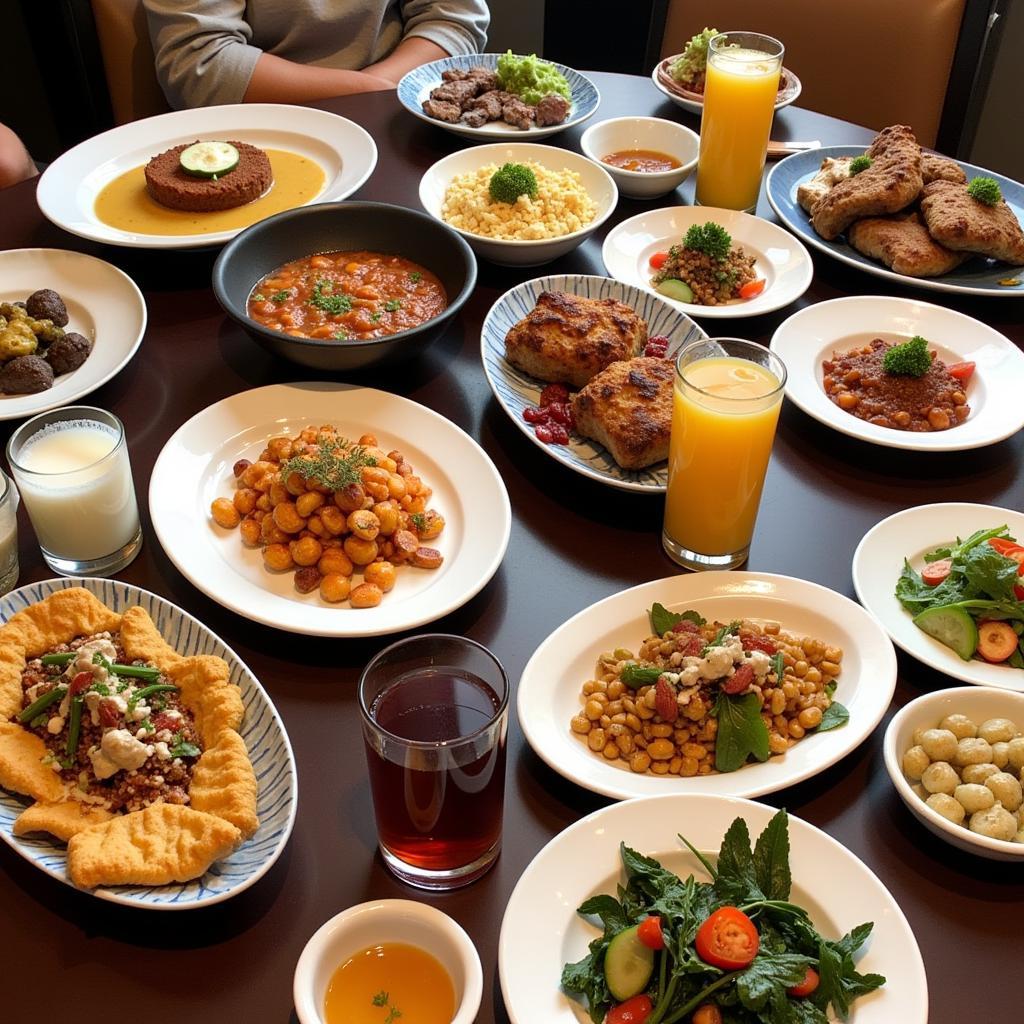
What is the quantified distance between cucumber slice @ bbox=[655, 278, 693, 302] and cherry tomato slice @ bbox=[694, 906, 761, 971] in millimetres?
1783

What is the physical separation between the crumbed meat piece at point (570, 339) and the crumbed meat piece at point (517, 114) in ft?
3.91

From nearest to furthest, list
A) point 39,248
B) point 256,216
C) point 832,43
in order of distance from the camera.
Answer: point 39,248 → point 256,216 → point 832,43

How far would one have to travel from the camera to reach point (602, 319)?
246 cm

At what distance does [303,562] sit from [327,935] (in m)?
0.79

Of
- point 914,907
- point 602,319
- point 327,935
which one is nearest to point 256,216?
point 602,319

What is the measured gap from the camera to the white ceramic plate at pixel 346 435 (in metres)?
1.88

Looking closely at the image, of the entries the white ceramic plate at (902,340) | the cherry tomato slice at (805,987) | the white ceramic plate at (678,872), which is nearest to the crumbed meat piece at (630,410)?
the white ceramic plate at (902,340)

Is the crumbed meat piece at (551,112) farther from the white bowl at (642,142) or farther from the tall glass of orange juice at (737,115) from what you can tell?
the tall glass of orange juice at (737,115)

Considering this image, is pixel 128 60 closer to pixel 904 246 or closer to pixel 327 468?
pixel 327 468

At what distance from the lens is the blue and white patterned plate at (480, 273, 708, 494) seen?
2199 millimetres

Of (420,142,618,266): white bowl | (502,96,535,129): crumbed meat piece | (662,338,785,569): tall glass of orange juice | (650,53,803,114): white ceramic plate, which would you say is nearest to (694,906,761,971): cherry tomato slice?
(662,338,785,569): tall glass of orange juice

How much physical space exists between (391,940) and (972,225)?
2.35m

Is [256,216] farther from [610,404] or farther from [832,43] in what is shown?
[832,43]

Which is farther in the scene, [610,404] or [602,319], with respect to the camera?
[602,319]
